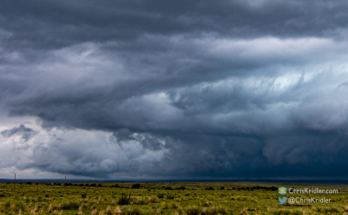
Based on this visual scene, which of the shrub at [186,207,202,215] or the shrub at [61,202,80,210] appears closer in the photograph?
the shrub at [186,207,202,215]

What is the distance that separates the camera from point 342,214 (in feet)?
79.5

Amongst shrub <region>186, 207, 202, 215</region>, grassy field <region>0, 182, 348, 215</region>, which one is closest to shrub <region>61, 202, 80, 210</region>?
grassy field <region>0, 182, 348, 215</region>

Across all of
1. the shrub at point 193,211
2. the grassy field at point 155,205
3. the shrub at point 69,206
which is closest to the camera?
the shrub at point 193,211

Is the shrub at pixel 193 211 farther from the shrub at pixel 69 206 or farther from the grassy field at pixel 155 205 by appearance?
the shrub at pixel 69 206

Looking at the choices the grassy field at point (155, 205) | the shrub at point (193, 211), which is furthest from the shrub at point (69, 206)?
the shrub at point (193, 211)

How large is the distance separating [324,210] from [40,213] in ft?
78.6

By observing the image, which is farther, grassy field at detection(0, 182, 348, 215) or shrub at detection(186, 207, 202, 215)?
grassy field at detection(0, 182, 348, 215)

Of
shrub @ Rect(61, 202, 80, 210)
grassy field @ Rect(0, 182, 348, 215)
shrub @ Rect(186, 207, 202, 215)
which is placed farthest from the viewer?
shrub @ Rect(61, 202, 80, 210)

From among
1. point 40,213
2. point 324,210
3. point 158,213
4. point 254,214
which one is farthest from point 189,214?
point 324,210

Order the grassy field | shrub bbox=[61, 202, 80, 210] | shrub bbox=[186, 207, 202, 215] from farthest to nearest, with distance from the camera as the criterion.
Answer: shrub bbox=[61, 202, 80, 210]
the grassy field
shrub bbox=[186, 207, 202, 215]

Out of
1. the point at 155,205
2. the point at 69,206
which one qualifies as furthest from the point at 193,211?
the point at 69,206

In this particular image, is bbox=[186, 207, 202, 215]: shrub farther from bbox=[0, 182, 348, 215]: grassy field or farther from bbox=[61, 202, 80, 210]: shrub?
bbox=[61, 202, 80, 210]: shrub

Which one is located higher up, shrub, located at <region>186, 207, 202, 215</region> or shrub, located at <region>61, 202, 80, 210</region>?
shrub, located at <region>186, 207, 202, 215</region>

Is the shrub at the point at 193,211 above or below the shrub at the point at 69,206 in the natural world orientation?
above
